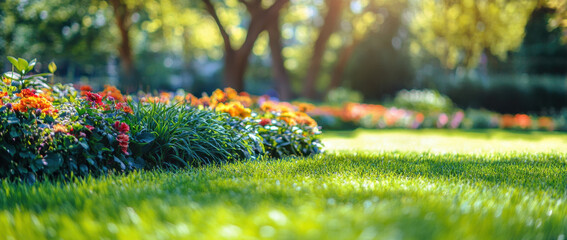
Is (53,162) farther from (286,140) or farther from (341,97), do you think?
(341,97)

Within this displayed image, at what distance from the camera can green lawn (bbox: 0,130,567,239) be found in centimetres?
211

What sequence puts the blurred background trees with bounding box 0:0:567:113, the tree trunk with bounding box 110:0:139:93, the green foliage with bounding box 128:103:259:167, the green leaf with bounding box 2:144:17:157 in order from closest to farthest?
the green leaf with bounding box 2:144:17:157 < the green foliage with bounding box 128:103:259:167 < the blurred background trees with bounding box 0:0:567:113 < the tree trunk with bounding box 110:0:139:93

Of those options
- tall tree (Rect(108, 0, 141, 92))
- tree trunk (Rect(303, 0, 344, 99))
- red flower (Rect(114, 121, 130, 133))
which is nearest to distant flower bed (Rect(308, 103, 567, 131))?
tree trunk (Rect(303, 0, 344, 99))

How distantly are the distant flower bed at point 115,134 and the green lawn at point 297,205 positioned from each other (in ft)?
1.56

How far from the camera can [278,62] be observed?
16484mm

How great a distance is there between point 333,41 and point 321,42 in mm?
15779

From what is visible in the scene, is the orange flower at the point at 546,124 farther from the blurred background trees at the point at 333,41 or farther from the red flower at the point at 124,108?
the red flower at the point at 124,108

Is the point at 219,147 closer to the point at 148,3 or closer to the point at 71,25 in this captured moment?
the point at 148,3

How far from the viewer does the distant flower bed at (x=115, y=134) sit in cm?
383

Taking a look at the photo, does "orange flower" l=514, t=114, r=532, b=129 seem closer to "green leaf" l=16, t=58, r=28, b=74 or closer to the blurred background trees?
the blurred background trees

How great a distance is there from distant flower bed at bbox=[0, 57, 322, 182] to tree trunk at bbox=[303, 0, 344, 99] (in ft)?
34.9

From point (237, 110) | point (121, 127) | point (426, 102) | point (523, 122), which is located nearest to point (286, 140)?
point (237, 110)

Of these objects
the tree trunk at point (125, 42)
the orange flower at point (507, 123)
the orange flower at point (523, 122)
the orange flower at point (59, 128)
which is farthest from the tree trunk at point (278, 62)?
the orange flower at point (59, 128)

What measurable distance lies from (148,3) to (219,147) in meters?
14.2
